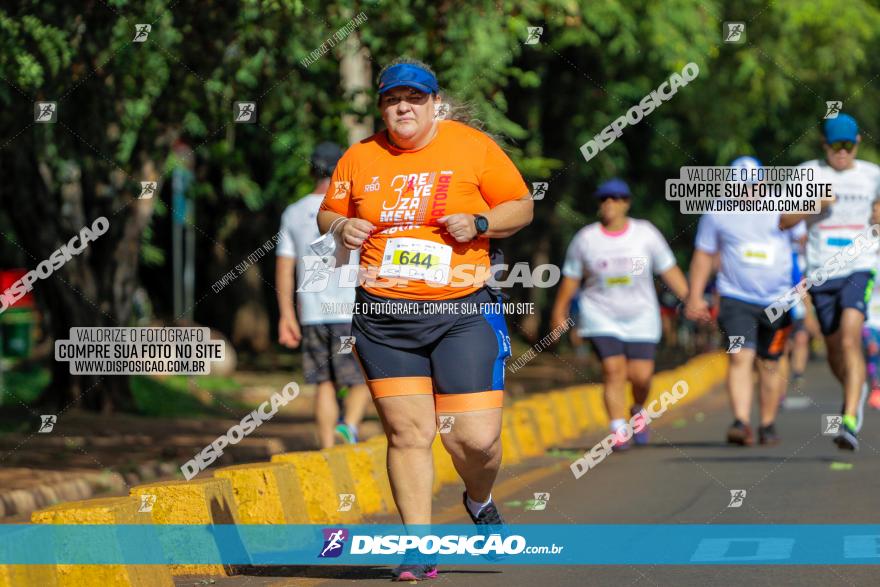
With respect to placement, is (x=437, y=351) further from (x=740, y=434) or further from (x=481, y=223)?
(x=740, y=434)

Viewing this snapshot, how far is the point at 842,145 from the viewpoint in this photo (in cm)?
1197

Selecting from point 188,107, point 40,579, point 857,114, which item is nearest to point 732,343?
point 188,107

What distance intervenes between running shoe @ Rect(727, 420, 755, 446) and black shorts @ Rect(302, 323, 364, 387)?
3358mm

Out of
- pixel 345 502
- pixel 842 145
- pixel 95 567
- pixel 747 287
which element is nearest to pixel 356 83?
pixel 747 287

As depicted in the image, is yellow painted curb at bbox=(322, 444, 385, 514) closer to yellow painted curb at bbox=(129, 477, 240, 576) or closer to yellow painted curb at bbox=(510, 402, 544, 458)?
yellow painted curb at bbox=(129, 477, 240, 576)

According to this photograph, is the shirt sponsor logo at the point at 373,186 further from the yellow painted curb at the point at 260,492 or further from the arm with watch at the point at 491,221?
the yellow painted curb at the point at 260,492

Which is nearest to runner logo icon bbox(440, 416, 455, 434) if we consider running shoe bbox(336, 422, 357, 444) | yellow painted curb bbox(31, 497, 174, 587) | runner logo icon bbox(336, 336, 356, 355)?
yellow painted curb bbox(31, 497, 174, 587)

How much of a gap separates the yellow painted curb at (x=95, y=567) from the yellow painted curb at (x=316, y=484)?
7.06 feet

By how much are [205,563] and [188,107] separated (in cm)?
780

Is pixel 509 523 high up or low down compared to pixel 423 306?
down

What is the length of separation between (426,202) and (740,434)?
6.49 meters

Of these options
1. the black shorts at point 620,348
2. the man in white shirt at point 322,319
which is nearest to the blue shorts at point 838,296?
the black shorts at point 620,348

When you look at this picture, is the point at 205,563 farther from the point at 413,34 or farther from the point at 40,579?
the point at 413,34

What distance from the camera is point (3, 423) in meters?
15.6
